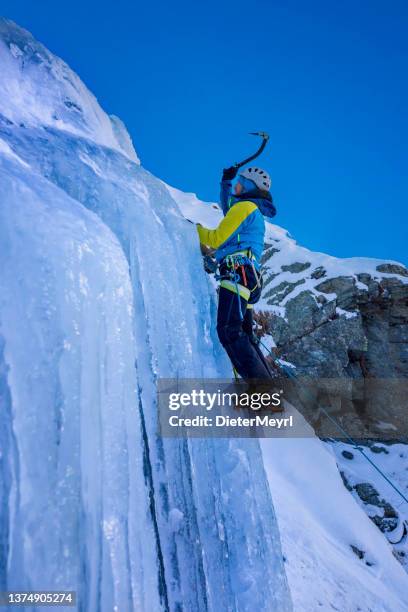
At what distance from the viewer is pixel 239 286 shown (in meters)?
3.27

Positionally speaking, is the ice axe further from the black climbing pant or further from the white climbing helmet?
the black climbing pant

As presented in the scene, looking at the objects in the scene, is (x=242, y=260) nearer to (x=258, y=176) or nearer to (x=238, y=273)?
(x=238, y=273)

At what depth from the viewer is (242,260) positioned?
3.37m

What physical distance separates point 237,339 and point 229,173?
172 centimetres

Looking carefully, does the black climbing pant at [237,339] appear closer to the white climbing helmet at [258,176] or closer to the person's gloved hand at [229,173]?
the white climbing helmet at [258,176]

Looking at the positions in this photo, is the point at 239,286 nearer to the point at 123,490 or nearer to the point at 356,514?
the point at 123,490

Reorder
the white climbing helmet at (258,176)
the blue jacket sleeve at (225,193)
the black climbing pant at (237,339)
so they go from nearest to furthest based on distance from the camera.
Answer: the black climbing pant at (237,339) → the white climbing helmet at (258,176) → the blue jacket sleeve at (225,193)

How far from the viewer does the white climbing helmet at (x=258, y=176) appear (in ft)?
11.7

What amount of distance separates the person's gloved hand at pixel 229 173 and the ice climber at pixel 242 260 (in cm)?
17

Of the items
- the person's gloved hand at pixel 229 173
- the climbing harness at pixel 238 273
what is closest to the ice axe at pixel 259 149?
the person's gloved hand at pixel 229 173

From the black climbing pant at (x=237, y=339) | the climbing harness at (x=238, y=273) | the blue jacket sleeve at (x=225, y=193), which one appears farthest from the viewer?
the blue jacket sleeve at (x=225, y=193)

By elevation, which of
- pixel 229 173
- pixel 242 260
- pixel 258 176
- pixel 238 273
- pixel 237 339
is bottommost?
pixel 237 339

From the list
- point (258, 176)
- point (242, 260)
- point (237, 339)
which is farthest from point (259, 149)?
point (237, 339)

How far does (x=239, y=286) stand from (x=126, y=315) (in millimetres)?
1391
